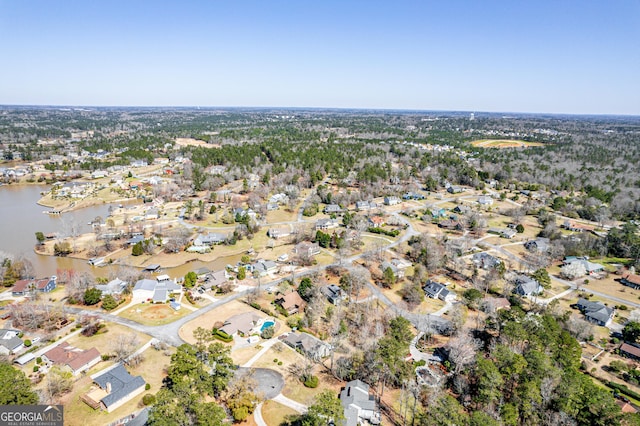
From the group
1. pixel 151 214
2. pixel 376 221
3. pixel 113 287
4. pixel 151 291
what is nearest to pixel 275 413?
pixel 151 291

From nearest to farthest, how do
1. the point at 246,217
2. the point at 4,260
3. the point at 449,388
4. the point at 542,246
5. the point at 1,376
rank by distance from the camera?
the point at 1,376, the point at 449,388, the point at 4,260, the point at 542,246, the point at 246,217

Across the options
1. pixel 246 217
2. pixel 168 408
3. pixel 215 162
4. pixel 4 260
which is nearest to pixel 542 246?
pixel 246 217

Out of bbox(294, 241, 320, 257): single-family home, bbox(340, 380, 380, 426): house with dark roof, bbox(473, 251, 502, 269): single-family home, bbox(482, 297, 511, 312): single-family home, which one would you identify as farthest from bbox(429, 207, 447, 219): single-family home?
bbox(340, 380, 380, 426): house with dark roof

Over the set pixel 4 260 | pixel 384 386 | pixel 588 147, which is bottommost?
pixel 384 386

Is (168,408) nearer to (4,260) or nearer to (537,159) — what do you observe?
(4,260)

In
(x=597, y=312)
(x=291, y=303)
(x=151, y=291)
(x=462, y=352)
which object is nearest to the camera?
(x=462, y=352)
